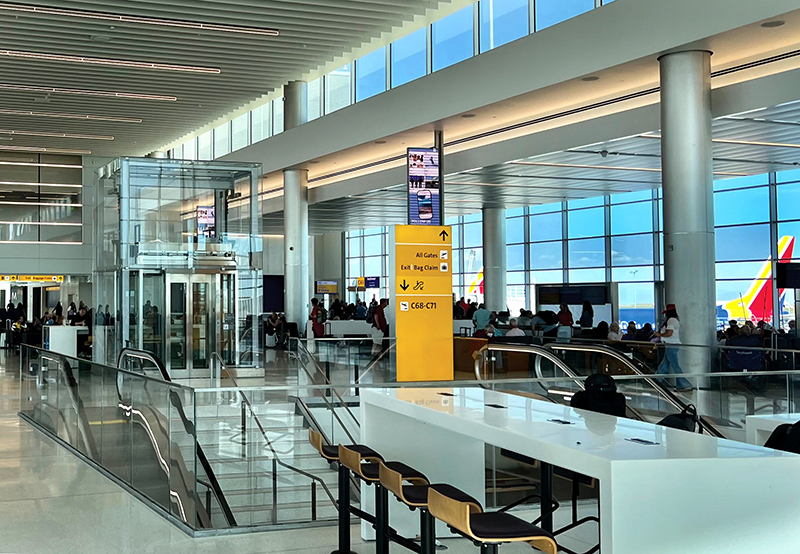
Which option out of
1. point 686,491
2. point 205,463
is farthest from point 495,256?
point 686,491

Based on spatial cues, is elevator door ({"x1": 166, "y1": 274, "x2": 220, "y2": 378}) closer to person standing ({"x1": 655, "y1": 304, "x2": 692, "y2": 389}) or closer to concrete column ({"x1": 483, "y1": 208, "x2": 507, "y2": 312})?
person standing ({"x1": 655, "y1": 304, "x2": 692, "y2": 389})

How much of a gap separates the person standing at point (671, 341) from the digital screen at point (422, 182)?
17.0ft

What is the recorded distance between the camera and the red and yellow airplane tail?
73.7ft

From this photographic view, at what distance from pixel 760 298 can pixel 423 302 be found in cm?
1527

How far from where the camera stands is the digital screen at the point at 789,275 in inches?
536

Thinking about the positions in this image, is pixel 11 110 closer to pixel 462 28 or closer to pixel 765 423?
pixel 462 28

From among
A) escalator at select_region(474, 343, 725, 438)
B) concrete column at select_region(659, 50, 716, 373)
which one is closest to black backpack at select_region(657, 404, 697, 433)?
escalator at select_region(474, 343, 725, 438)

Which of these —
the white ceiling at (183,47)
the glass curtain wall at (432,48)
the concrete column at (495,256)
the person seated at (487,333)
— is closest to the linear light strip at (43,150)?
the white ceiling at (183,47)

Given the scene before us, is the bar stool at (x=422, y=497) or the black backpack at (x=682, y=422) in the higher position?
the black backpack at (x=682, y=422)

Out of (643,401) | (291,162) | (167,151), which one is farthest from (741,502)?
(167,151)

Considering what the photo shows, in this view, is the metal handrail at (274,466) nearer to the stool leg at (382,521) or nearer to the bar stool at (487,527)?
the stool leg at (382,521)

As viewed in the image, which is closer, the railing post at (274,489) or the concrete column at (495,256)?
the railing post at (274,489)

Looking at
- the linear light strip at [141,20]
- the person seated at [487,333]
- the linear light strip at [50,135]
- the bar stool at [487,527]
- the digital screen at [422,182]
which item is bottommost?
the bar stool at [487,527]

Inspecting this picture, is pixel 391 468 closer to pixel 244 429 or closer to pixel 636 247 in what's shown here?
pixel 244 429
